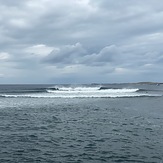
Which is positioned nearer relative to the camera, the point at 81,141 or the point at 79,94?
the point at 81,141

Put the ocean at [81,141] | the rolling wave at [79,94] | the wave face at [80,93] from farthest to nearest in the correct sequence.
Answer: the wave face at [80,93] → the rolling wave at [79,94] → the ocean at [81,141]

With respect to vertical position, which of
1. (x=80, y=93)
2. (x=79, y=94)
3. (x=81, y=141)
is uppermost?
(x=80, y=93)

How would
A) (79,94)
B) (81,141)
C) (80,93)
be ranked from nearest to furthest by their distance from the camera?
1. (81,141)
2. (79,94)
3. (80,93)

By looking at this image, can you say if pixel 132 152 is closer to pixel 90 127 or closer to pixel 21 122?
pixel 90 127

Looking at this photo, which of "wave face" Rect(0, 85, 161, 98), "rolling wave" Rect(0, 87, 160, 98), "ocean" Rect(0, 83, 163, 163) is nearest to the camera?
"ocean" Rect(0, 83, 163, 163)

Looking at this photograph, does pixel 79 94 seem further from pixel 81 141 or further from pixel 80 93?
pixel 81 141

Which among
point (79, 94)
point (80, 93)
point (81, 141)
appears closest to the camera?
point (81, 141)

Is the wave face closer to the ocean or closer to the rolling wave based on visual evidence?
the rolling wave

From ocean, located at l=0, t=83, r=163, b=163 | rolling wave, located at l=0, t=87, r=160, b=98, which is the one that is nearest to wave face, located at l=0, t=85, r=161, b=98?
rolling wave, located at l=0, t=87, r=160, b=98

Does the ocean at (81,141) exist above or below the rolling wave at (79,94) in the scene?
below

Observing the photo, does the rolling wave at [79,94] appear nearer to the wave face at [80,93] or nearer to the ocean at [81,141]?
the wave face at [80,93]

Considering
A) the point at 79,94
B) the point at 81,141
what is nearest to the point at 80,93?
the point at 79,94

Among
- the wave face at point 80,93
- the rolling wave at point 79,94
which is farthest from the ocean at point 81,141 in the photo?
the wave face at point 80,93

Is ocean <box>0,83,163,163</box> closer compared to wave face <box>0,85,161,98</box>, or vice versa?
ocean <box>0,83,163,163</box>
